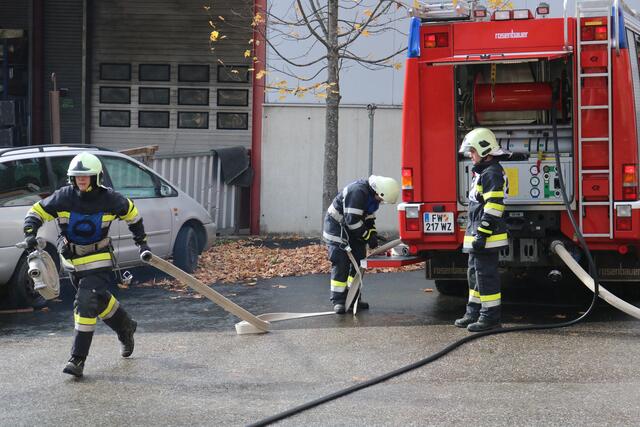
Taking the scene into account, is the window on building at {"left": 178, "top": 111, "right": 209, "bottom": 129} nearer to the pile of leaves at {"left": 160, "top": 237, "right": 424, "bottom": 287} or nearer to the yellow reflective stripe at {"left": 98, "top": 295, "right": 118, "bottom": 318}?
the pile of leaves at {"left": 160, "top": 237, "right": 424, "bottom": 287}

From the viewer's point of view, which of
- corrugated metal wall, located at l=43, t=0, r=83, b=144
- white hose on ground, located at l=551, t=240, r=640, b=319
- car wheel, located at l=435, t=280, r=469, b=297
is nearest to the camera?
white hose on ground, located at l=551, t=240, r=640, b=319

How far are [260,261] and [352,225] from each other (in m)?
A: 4.06

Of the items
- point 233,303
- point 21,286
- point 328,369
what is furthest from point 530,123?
point 21,286

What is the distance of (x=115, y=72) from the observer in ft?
61.2

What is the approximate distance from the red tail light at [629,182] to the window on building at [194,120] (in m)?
10.7

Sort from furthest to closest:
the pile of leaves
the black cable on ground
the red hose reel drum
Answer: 1. the pile of leaves
2. the red hose reel drum
3. the black cable on ground

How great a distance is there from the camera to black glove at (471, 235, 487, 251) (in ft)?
28.2

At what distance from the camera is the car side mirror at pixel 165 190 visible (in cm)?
1209

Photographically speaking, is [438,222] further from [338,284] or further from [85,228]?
[85,228]

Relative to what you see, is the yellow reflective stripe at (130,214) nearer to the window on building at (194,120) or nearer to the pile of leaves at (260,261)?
the pile of leaves at (260,261)

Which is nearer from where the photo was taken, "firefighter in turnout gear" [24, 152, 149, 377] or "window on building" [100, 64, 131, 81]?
"firefighter in turnout gear" [24, 152, 149, 377]

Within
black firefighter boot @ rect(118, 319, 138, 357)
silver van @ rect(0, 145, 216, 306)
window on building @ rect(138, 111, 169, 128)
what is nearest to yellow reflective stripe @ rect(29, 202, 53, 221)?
black firefighter boot @ rect(118, 319, 138, 357)

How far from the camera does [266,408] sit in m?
6.20

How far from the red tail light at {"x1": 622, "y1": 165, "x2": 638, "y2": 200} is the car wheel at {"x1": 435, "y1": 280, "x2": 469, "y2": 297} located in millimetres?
2511
